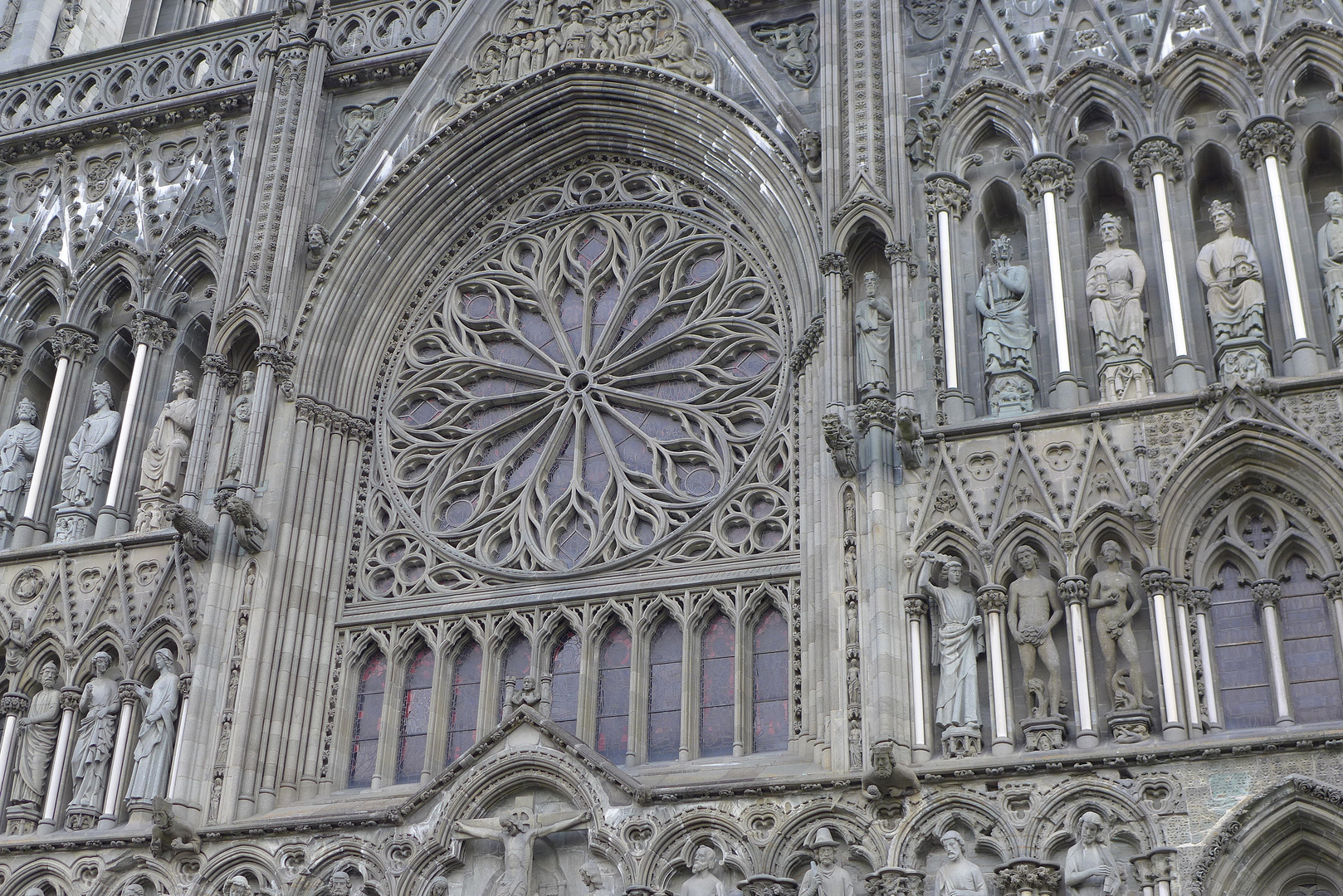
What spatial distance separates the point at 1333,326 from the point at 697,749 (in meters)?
6.76

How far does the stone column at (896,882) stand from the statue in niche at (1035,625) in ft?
5.55

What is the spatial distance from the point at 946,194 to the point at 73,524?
963 cm

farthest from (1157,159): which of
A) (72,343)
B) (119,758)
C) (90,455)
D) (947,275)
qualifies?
(72,343)

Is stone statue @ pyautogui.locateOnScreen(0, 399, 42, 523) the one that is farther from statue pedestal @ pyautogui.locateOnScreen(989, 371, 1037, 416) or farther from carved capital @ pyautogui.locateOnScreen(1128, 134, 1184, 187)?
carved capital @ pyautogui.locateOnScreen(1128, 134, 1184, 187)

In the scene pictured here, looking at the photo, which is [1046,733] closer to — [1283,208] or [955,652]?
[955,652]

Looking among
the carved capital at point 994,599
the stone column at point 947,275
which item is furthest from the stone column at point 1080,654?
the stone column at point 947,275

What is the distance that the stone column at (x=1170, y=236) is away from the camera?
17.2 meters

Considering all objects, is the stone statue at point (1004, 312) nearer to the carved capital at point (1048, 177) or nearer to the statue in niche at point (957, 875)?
the carved capital at point (1048, 177)

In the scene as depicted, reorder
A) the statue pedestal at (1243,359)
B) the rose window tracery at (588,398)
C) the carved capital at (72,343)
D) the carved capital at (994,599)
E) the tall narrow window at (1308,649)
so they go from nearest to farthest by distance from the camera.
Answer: the tall narrow window at (1308,649), the carved capital at (994,599), the statue pedestal at (1243,359), the rose window tracery at (588,398), the carved capital at (72,343)

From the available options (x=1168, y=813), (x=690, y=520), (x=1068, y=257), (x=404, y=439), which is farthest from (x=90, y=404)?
(x=1168, y=813)

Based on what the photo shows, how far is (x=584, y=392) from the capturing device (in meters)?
20.1

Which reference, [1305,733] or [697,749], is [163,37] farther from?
[1305,733]

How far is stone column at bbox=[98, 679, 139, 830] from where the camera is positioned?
17.9 metres

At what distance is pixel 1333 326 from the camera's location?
17.0m
